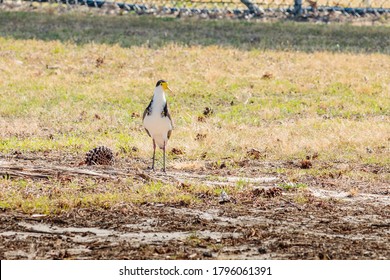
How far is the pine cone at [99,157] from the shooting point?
1476cm

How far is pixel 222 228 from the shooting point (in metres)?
11.2

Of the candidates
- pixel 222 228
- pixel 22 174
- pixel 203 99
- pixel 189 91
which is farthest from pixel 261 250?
pixel 189 91

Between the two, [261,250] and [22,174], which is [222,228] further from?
[22,174]

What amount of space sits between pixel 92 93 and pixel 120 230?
434 inches

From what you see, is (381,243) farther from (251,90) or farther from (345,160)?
(251,90)

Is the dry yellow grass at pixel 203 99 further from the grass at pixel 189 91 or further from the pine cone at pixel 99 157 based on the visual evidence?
the pine cone at pixel 99 157

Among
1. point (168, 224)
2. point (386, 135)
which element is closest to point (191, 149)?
point (386, 135)

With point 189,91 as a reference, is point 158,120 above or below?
above

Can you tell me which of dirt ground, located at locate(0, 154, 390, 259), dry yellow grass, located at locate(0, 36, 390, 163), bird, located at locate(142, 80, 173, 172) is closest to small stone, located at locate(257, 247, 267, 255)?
dirt ground, located at locate(0, 154, 390, 259)

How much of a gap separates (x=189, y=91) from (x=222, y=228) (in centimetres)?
1112

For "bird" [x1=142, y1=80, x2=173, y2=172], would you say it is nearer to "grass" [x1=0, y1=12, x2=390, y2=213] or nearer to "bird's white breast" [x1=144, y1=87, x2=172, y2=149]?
"bird's white breast" [x1=144, y1=87, x2=172, y2=149]

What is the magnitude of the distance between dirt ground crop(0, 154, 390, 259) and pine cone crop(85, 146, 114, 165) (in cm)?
81

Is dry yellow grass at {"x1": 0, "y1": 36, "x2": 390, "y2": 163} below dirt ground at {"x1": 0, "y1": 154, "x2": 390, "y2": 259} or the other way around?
below

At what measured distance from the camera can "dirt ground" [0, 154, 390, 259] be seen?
33.0 feet
